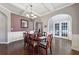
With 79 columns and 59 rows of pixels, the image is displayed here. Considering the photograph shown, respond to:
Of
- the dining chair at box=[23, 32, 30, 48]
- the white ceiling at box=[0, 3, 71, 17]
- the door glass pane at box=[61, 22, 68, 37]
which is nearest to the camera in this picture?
the white ceiling at box=[0, 3, 71, 17]

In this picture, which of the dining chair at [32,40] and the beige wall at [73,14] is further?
the dining chair at [32,40]

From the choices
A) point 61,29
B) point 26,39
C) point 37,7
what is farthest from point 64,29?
point 26,39

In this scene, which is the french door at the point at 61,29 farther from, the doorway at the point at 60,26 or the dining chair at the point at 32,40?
the dining chair at the point at 32,40

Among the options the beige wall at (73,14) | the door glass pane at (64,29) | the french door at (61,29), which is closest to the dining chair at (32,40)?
the beige wall at (73,14)

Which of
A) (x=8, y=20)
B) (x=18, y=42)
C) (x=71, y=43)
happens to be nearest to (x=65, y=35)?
(x=71, y=43)

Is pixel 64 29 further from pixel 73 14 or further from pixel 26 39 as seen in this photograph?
pixel 26 39

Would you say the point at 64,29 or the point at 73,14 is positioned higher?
the point at 73,14

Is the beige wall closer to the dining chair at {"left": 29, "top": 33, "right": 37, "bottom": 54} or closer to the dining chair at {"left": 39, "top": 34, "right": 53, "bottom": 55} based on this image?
the dining chair at {"left": 39, "top": 34, "right": 53, "bottom": 55}

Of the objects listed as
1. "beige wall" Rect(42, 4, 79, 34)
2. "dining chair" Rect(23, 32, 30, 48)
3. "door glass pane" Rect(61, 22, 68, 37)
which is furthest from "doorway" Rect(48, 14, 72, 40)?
"dining chair" Rect(23, 32, 30, 48)

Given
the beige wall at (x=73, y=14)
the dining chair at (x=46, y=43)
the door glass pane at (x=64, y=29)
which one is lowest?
the dining chair at (x=46, y=43)

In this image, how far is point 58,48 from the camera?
4273mm

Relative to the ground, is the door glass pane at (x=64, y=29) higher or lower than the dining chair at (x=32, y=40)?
higher

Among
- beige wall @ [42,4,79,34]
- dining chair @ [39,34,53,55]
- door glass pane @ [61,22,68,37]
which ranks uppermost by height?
beige wall @ [42,4,79,34]

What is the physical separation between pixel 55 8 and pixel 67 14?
0.57 m
